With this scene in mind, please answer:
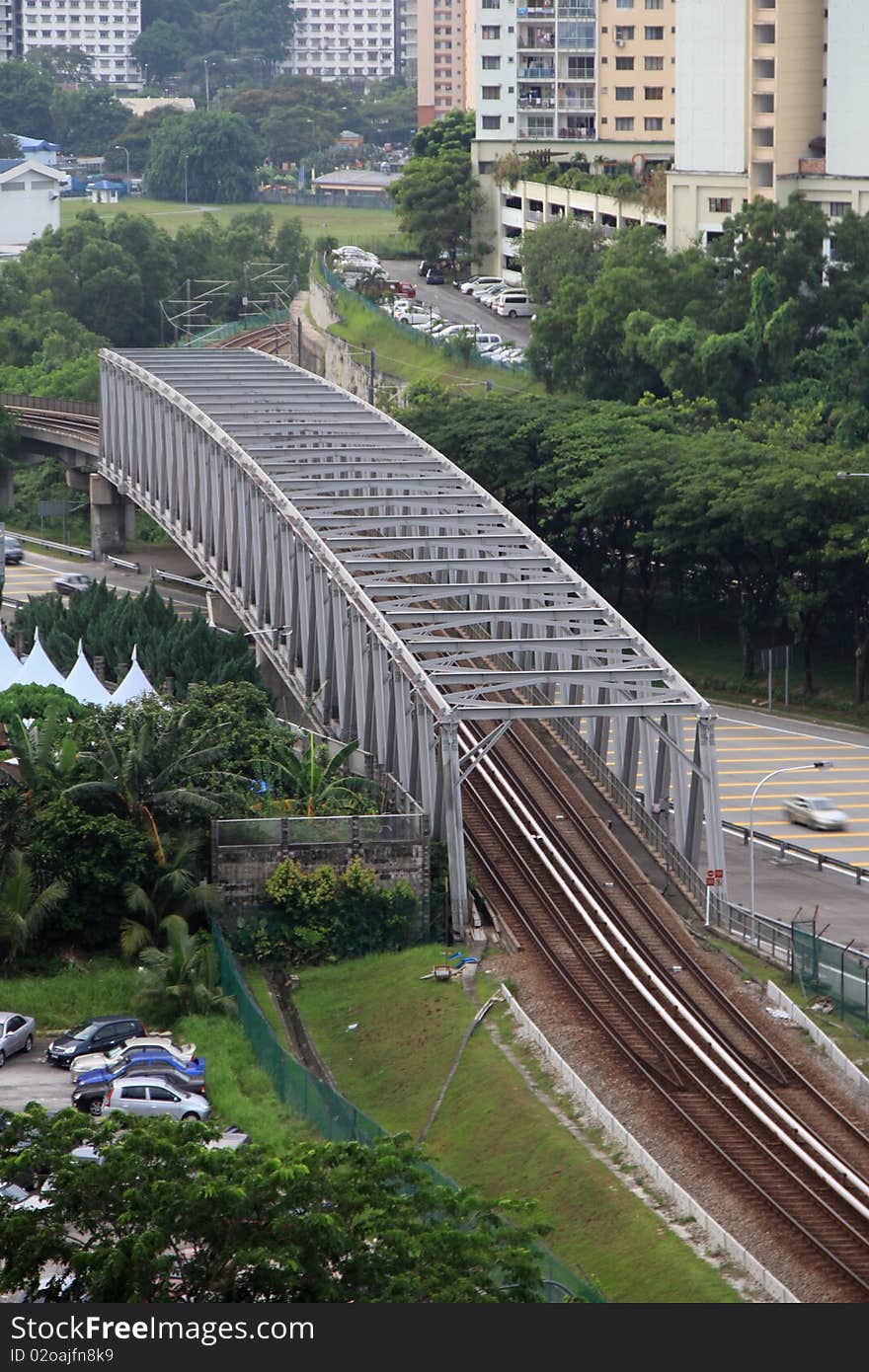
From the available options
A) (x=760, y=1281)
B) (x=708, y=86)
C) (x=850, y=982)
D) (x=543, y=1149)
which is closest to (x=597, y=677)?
(x=850, y=982)

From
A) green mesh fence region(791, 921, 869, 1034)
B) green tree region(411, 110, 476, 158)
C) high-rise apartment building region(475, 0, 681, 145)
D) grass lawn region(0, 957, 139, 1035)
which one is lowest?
grass lawn region(0, 957, 139, 1035)

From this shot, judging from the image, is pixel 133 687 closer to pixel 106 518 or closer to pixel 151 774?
pixel 151 774

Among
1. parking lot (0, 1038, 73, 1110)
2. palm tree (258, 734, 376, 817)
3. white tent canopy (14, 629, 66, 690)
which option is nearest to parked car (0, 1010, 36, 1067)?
parking lot (0, 1038, 73, 1110)

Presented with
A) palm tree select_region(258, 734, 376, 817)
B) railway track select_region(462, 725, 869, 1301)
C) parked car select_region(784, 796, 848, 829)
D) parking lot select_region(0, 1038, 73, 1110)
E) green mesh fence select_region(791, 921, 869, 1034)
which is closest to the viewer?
railway track select_region(462, 725, 869, 1301)

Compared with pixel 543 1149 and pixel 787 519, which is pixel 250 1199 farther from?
pixel 787 519

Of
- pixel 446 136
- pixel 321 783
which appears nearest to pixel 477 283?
pixel 446 136

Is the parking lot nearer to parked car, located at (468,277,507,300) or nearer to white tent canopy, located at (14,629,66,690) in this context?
white tent canopy, located at (14,629,66,690)
